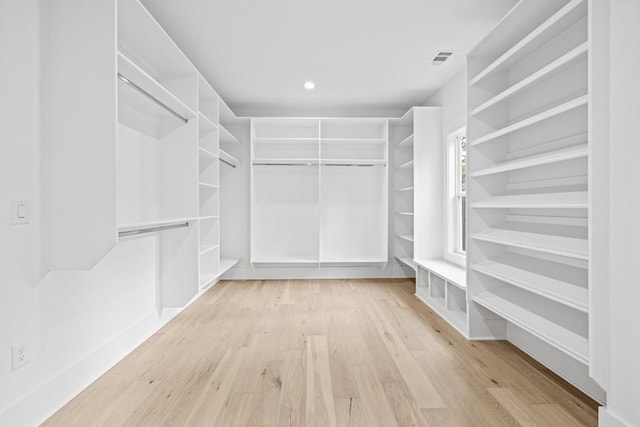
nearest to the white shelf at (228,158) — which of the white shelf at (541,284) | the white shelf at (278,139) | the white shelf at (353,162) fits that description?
the white shelf at (278,139)

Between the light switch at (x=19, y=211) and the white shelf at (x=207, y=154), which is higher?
the white shelf at (x=207, y=154)

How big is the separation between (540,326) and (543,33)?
175 centimetres

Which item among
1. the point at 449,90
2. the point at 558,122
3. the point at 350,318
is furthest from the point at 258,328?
the point at 449,90

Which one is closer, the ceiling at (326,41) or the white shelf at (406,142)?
the ceiling at (326,41)

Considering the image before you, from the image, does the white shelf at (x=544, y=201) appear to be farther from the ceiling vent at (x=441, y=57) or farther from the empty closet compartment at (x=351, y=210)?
the empty closet compartment at (x=351, y=210)

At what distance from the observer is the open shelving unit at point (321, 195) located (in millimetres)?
5238

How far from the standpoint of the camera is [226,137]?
471cm

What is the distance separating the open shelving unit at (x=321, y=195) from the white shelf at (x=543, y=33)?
260 cm

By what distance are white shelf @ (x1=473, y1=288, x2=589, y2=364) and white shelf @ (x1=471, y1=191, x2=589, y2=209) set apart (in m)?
0.70

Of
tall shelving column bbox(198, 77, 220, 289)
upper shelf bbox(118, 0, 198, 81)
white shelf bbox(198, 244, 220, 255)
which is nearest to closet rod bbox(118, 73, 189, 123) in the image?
upper shelf bbox(118, 0, 198, 81)

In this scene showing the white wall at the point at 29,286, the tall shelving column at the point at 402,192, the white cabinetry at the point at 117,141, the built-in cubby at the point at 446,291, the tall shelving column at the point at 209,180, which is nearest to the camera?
the white wall at the point at 29,286

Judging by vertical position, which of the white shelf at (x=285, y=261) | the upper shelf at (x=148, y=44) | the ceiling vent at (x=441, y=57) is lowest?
the white shelf at (x=285, y=261)

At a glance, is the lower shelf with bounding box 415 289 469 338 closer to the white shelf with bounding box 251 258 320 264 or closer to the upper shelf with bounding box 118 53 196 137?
the white shelf with bounding box 251 258 320 264

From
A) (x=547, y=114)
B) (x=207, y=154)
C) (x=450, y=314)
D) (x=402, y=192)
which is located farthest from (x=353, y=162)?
(x=547, y=114)
